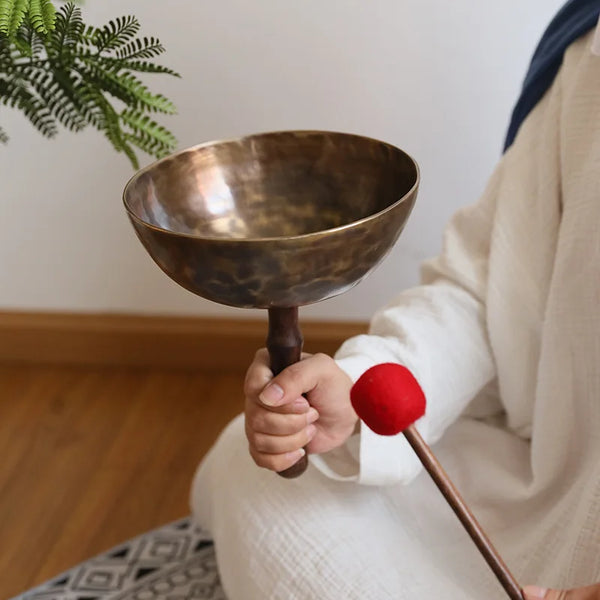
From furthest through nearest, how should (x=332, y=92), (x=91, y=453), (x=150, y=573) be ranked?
(x=91, y=453)
(x=332, y=92)
(x=150, y=573)

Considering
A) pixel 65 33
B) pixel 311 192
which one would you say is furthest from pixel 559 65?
pixel 65 33

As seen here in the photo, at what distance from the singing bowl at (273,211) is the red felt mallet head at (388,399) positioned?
0.23ft

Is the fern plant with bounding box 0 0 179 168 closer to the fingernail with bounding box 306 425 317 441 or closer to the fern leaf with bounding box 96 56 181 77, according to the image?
the fern leaf with bounding box 96 56 181 77

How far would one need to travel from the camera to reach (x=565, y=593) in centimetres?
52

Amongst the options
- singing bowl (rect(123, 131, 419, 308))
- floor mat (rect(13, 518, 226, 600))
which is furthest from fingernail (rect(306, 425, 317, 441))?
floor mat (rect(13, 518, 226, 600))

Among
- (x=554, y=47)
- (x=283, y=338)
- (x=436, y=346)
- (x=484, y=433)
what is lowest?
(x=484, y=433)

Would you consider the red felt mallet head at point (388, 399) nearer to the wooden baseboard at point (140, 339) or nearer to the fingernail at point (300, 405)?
the fingernail at point (300, 405)

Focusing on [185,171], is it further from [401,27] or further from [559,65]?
[401,27]

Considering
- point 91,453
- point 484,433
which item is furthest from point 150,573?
point 484,433

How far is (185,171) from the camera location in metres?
0.60

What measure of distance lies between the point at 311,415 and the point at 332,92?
929mm

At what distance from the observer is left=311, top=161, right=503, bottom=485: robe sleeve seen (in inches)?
29.4

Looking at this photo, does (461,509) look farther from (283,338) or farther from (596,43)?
(596,43)

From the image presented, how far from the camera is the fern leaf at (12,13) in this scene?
557 millimetres
